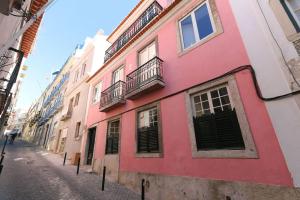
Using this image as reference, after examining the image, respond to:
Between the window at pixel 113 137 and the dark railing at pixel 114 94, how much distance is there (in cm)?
118

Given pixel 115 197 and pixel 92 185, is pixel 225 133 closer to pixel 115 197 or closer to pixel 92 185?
pixel 115 197

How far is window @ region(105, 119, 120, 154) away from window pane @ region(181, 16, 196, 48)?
529 centimetres

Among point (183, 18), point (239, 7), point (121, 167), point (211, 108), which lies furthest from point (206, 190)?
point (183, 18)

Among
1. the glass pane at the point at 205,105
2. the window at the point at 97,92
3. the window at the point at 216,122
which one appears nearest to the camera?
the window at the point at 216,122

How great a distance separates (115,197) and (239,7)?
24.5ft

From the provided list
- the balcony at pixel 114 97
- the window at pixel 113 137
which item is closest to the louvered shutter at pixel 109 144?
the window at pixel 113 137

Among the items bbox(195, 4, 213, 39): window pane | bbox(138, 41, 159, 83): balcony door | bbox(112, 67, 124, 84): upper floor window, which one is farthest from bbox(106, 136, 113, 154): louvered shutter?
bbox(195, 4, 213, 39): window pane

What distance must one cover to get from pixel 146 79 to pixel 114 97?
2574 millimetres

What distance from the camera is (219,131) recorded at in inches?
181

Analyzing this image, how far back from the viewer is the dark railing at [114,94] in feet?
27.9

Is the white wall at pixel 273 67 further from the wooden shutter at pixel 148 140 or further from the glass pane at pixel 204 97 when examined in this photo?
the wooden shutter at pixel 148 140

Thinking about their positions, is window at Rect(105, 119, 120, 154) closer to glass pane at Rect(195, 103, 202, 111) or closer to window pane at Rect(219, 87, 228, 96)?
glass pane at Rect(195, 103, 202, 111)

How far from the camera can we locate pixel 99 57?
14766 millimetres

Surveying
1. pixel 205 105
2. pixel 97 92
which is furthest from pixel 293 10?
pixel 97 92
